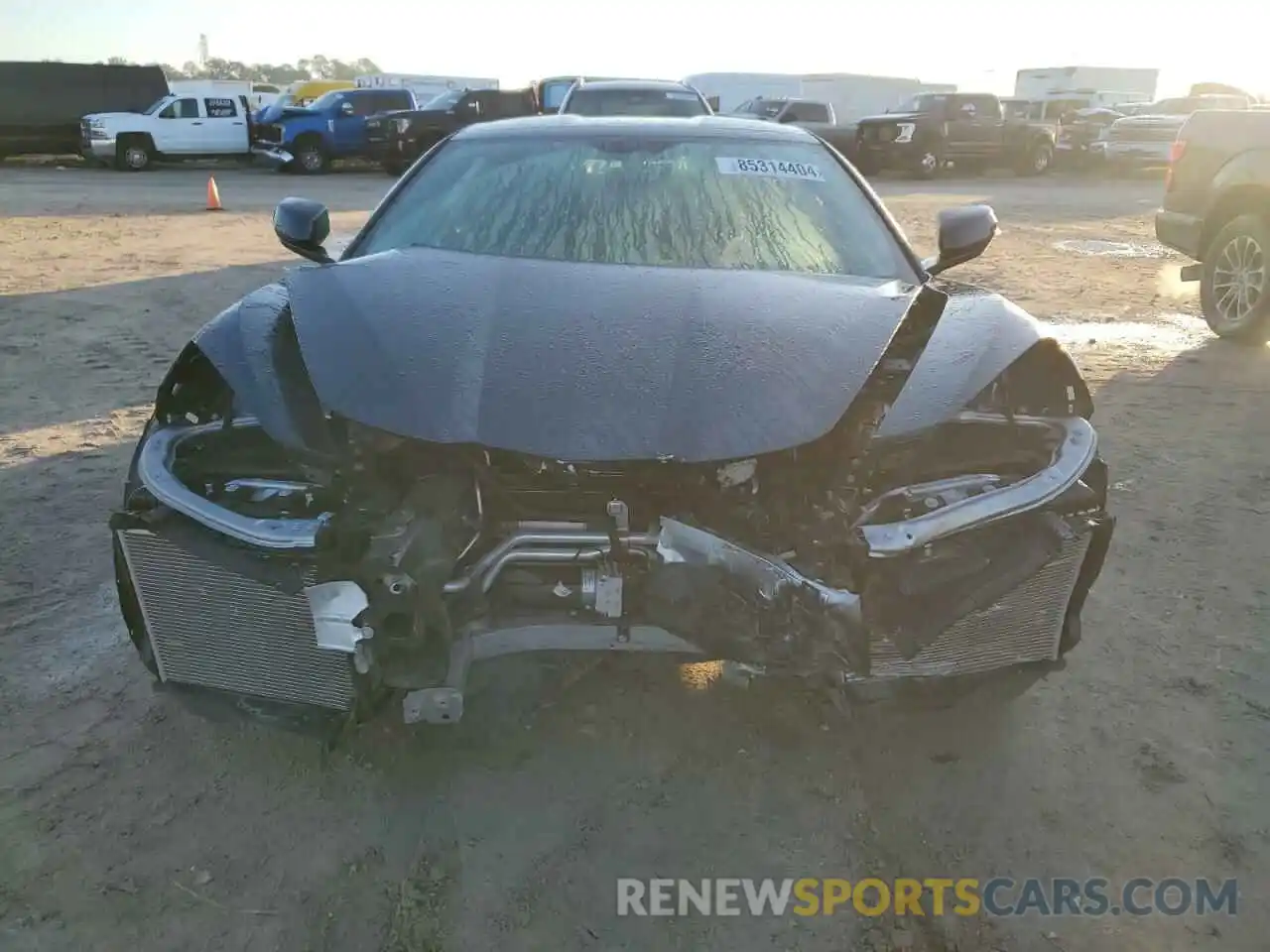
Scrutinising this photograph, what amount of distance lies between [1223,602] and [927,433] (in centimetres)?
184

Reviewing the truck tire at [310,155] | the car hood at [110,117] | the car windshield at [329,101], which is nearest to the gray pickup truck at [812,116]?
the car windshield at [329,101]

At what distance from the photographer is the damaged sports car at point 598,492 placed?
2.12 meters

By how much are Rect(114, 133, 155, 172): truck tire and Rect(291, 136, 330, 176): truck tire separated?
3239 millimetres

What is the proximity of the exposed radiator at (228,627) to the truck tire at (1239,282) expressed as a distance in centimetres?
686

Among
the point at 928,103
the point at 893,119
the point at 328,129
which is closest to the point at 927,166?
the point at 893,119

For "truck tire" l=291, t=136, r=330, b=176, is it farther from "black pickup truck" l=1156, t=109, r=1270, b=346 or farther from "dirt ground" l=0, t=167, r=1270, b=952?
"dirt ground" l=0, t=167, r=1270, b=952

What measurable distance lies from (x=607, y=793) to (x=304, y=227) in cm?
217

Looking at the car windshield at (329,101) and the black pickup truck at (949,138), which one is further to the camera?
the black pickup truck at (949,138)

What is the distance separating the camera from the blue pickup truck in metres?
20.5

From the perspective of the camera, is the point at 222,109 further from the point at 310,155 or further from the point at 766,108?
the point at 766,108

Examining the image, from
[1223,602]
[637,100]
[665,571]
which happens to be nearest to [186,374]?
[665,571]

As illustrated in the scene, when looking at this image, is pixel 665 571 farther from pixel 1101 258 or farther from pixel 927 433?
pixel 1101 258

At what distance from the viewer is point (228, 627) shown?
2316mm

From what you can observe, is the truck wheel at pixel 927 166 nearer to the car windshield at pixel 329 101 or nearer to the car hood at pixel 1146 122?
the car hood at pixel 1146 122
